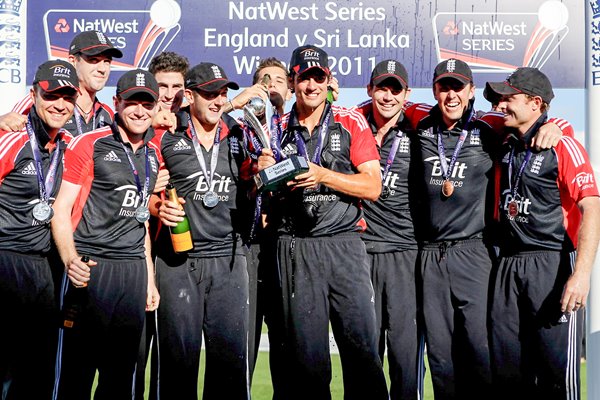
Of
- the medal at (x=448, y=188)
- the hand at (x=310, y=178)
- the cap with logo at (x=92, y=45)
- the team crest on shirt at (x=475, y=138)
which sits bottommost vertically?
the medal at (x=448, y=188)

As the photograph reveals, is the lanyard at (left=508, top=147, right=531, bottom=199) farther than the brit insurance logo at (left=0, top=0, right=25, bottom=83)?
No

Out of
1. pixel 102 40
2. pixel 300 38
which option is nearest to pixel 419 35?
pixel 300 38

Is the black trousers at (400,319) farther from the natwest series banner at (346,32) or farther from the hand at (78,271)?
the hand at (78,271)

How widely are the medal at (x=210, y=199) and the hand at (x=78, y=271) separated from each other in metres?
0.86

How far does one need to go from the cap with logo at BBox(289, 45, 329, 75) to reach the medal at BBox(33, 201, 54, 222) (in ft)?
5.69

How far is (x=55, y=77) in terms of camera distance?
20.3 ft

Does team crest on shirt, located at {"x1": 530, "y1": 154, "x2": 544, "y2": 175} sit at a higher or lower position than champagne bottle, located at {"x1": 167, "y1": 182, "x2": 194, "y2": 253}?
higher

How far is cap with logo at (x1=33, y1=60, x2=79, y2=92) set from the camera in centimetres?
616

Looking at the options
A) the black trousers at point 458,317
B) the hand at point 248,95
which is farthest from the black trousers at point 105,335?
the black trousers at point 458,317

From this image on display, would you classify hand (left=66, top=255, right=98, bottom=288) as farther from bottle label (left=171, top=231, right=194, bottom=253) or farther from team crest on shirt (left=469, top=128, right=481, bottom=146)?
team crest on shirt (left=469, top=128, right=481, bottom=146)

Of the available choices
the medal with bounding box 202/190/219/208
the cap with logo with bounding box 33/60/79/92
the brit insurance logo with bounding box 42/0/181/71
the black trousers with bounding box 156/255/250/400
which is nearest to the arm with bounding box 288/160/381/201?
the medal with bounding box 202/190/219/208

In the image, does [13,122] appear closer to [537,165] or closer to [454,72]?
[454,72]

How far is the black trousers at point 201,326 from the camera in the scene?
6285 millimetres

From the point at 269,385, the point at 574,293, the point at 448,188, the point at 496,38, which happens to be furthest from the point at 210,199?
the point at 269,385
